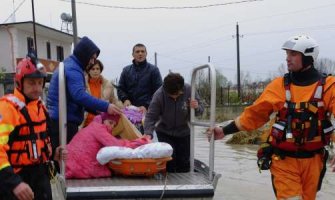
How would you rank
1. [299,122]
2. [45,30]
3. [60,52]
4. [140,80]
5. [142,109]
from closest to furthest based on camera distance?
[299,122] < [142,109] < [140,80] < [45,30] < [60,52]

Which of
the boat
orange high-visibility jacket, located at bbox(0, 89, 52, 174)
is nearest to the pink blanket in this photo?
the boat

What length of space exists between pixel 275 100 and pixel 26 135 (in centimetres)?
204

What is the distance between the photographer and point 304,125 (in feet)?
13.1

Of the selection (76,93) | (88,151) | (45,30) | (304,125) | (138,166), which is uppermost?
(45,30)

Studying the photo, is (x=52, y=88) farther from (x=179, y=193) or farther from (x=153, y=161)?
(x=179, y=193)

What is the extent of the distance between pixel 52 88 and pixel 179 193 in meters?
1.61

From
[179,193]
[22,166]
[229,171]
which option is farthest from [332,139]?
[229,171]

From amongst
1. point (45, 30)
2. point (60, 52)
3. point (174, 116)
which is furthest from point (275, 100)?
point (60, 52)

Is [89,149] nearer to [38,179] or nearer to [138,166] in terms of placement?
[138,166]

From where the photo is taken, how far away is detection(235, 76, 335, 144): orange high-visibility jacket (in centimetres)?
401

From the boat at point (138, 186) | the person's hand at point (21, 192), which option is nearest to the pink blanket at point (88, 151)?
the boat at point (138, 186)

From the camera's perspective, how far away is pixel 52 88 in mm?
4738

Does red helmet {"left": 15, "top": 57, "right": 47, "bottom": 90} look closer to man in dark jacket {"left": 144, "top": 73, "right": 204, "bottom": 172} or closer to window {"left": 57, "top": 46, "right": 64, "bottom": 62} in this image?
man in dark jacket {"left": 144, "top": 73, "right": 204, "bottom": 172}

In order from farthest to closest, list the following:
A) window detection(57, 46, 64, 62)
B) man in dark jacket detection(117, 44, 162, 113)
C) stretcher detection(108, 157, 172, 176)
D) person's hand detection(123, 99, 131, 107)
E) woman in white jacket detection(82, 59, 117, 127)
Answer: window detection(57, 46, 64, 62) < man in dark jacket detection(117, 44, 162, 113) < person's hand detection(123, 99, 131, 107) < woman in white jacket detection(82, 59, 117, 127) < stretcher detection(108, 157, 172, 176)
